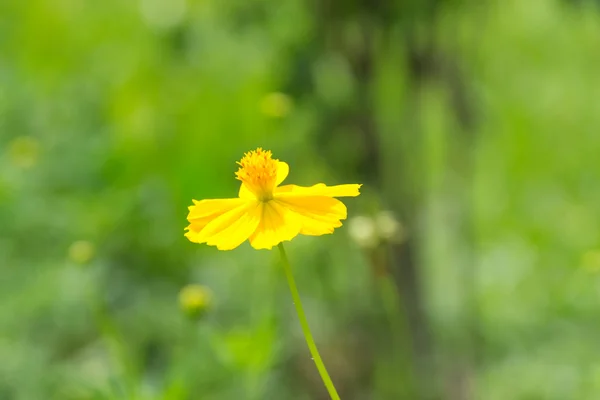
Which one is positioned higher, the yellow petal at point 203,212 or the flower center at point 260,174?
the flower center at point 260,174

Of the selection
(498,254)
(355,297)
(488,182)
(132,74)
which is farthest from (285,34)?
(488,182)

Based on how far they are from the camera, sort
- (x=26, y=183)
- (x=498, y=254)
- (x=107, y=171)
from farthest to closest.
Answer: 1. (x=498, y=254)
2. (x=107, y=171)
3. (x=26, y=183)

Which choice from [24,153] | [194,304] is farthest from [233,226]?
[24,153]

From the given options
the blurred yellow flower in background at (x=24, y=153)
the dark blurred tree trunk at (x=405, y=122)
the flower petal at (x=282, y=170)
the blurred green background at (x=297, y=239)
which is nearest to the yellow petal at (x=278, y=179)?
the flower petal at (x=282, y=170)

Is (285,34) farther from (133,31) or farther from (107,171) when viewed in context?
(133,31)

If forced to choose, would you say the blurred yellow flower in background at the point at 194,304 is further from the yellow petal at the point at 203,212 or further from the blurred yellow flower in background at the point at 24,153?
the blurred yellow flower in background at the point at 24,153

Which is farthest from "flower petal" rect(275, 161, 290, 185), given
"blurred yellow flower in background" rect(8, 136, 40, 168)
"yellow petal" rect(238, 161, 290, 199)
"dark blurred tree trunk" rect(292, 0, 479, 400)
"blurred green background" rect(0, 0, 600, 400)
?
"blurred yellow flower in background" rect(8, 136, 40, 168)

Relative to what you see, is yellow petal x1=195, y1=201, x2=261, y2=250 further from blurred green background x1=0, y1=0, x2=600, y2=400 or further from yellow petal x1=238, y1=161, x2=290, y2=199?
blurred green background x1=0, y1=0, x2=600, y2=400

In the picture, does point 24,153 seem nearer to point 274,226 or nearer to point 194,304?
point 194,304
